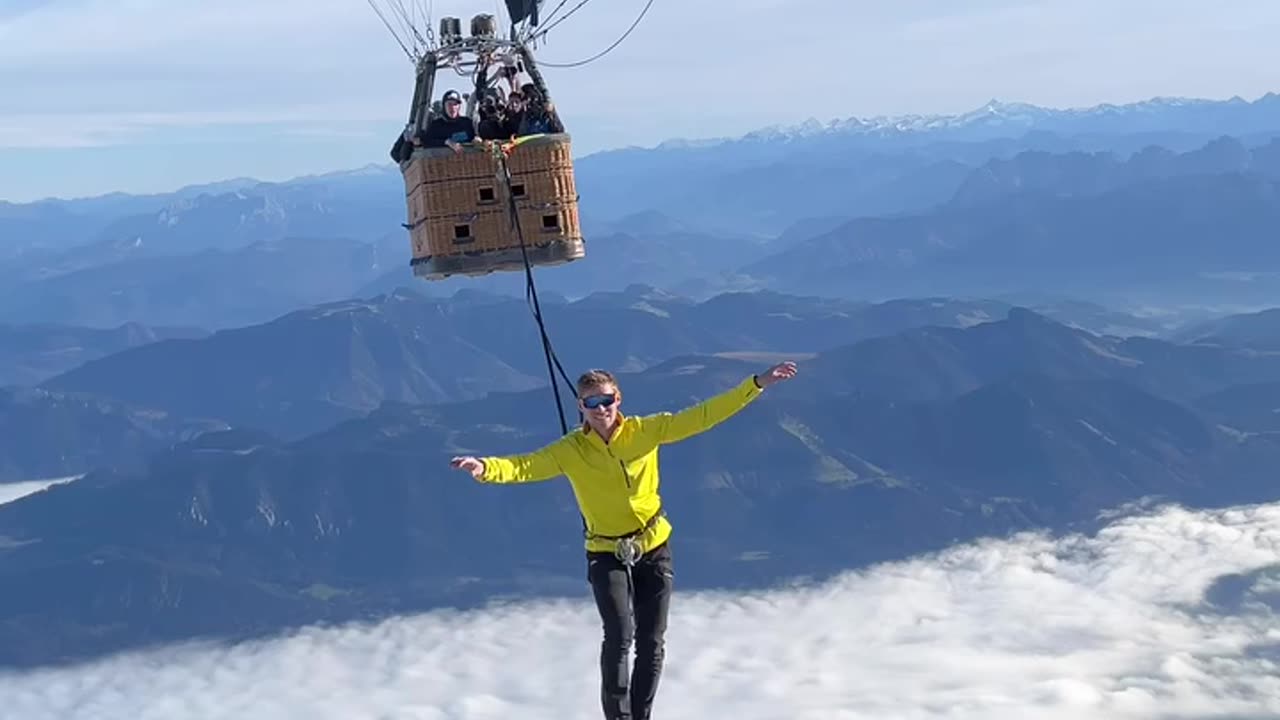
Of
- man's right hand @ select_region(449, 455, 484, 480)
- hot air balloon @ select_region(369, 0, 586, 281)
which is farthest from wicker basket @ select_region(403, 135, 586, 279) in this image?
man's right hand @ select_region(449, 455, 484, 480)

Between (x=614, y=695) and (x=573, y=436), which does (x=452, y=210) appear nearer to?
(x=573, y=436)

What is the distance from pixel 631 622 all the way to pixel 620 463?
1.87 m

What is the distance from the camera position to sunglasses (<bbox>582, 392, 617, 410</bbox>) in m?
16.2

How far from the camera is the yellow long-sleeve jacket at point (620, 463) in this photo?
16734 mm

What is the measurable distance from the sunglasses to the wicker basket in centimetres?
661

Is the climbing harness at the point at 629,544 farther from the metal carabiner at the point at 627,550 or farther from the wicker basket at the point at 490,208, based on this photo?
the wicker basket at the point at 490,208

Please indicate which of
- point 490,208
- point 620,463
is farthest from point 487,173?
point 620,463

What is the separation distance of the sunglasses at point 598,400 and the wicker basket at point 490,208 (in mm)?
6606

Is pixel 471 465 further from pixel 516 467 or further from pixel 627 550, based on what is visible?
pixel 627 550

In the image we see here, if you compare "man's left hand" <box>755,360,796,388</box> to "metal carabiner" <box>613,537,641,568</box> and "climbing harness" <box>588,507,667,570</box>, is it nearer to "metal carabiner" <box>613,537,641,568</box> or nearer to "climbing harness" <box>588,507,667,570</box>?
"climbing harness" <box>588,507,667,570</box>

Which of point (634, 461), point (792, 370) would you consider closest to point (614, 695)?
point (634, 461)

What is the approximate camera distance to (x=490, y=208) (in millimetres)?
22922

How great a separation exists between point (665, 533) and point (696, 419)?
1456mm

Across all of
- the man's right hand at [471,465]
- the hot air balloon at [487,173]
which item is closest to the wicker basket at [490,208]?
the hot air balloon at [487,173]
